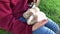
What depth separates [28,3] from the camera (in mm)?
1124

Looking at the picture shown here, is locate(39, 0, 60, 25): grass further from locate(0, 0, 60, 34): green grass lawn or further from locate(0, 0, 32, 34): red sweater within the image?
locate(0, 0, 32, 34): red sweater

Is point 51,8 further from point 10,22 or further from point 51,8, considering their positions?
point 10,22

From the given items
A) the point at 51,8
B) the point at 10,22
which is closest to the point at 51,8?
the point at 51,8

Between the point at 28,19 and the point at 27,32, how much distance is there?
8 cm

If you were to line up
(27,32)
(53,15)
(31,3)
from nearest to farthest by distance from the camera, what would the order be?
(27,32)
(31,3)
(53,15)

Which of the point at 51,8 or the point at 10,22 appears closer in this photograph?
the point at 10,22

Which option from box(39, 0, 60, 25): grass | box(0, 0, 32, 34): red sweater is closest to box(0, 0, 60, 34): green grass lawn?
box(39, 0, 60, 25): grass

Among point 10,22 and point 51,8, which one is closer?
point 10,22

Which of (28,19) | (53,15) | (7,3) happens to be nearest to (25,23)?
(28,19)

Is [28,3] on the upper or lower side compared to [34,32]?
upper

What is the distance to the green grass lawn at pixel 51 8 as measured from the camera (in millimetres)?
1360

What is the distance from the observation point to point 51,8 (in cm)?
140

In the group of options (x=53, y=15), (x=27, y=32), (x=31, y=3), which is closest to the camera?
(x=27, y=32)

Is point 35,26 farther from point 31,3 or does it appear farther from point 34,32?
point 31,3
